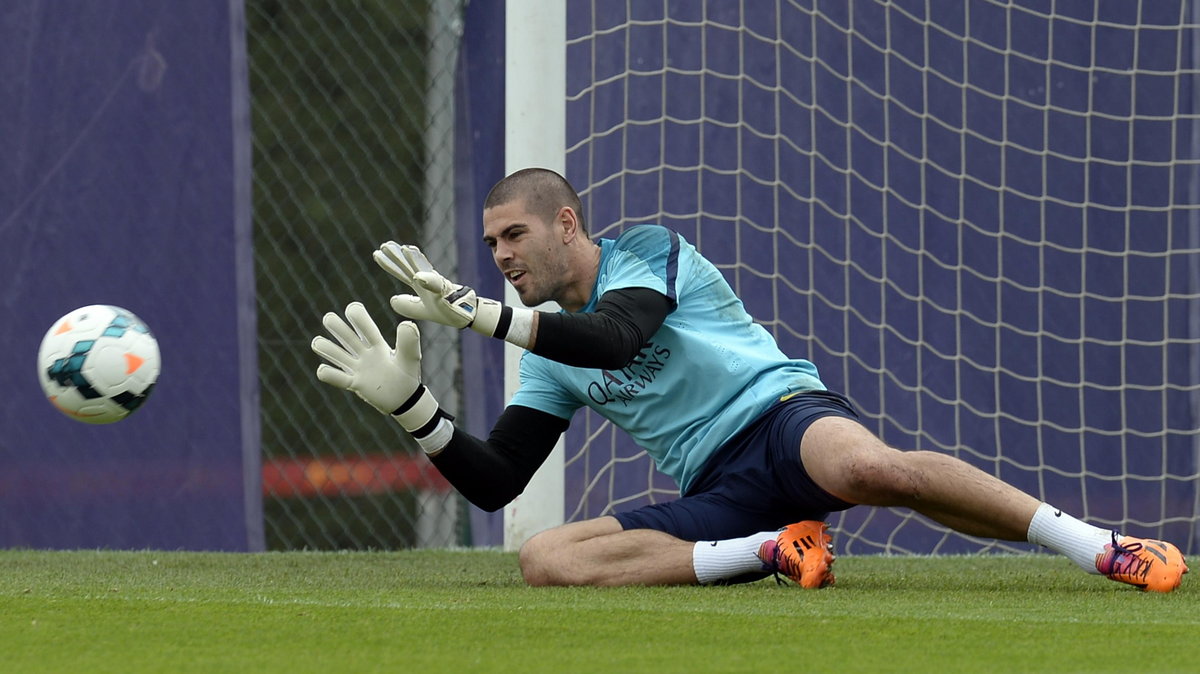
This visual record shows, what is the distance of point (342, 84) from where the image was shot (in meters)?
7.50

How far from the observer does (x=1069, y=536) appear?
362 centimetres

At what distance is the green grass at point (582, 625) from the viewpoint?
2.54 meters

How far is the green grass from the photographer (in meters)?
2.54

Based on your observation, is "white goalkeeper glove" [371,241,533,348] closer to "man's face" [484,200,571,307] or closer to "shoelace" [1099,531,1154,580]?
"man's face" [484,200,571,307]

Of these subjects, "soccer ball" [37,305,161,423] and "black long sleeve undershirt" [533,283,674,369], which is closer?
"black long sleeve undershirt" [533,283,674,369]

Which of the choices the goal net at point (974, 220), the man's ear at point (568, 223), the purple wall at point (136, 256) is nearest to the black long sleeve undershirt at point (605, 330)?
the man's ear at point (568, 223)

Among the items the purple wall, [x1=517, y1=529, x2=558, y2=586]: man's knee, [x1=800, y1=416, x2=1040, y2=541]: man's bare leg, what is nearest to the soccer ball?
[x1=517, y1=529, x2=558, y2=586]: man's knee

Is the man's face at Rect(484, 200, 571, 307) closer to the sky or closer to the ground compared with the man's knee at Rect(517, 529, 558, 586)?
closer to the sky

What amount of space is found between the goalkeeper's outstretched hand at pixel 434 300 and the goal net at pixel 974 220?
7.57ft

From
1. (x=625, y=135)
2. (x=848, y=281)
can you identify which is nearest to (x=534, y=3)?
(x=625, y=135)

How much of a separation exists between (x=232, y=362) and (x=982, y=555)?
2.78 m

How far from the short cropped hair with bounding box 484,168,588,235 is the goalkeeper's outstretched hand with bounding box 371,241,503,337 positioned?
42 centimetres

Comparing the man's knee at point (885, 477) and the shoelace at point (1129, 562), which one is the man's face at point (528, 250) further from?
the shoelace at point (1129, 562)

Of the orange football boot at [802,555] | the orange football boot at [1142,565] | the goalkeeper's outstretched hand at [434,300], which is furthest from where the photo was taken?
the orange football boot at [802,555]
